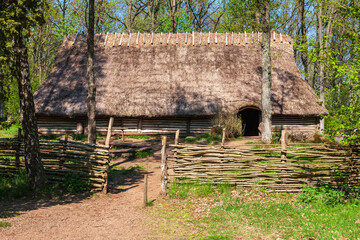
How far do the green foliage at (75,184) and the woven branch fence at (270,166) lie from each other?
266 centimetres

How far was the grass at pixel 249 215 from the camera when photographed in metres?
5.64

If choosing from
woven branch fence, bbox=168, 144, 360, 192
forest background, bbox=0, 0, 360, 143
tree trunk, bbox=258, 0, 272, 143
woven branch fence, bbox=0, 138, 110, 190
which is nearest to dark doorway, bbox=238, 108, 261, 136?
forest background, bbox=0, 0, 360, 143

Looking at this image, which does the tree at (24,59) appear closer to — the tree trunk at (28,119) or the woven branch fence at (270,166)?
the tree trunk at (28,119)

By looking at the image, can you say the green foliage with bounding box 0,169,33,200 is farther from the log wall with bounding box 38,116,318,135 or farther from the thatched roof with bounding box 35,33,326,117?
the log wall with bounding box 38,116,318,135

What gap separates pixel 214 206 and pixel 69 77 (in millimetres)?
14082

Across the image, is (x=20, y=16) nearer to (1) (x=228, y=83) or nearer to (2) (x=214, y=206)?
(2) (x=214, y=206)

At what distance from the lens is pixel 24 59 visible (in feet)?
25.5

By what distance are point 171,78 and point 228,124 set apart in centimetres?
470

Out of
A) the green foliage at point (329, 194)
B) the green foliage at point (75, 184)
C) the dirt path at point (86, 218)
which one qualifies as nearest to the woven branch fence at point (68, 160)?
the green foliage at point (75, 184)

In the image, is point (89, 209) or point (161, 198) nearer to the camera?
point (89, 209)

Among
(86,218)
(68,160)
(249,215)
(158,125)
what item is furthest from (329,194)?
(158,125)

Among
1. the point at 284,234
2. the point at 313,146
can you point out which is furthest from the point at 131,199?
the point at 313,146

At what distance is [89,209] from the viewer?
7301 millimetres

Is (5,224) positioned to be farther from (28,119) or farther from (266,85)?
(266,85)
